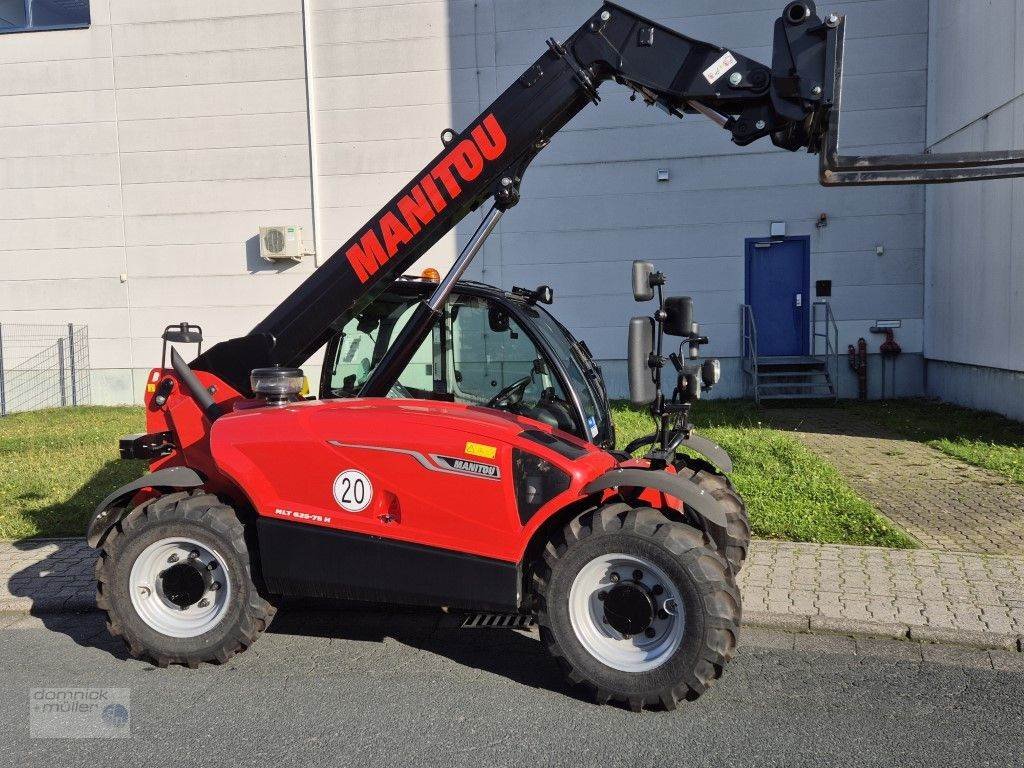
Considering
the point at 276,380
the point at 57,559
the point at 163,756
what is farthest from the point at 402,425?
the point at 57,559

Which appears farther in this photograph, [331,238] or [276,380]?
[331,238]

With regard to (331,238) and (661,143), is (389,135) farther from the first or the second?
(661,143)

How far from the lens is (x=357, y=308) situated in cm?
527

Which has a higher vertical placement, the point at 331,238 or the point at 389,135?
the point at 389,135

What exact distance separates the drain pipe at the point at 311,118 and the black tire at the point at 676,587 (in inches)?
544

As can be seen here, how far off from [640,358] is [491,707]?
5.93 ft

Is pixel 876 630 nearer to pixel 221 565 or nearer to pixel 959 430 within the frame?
pixel 221 565

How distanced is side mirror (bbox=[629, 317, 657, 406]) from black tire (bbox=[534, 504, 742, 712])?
571 mm

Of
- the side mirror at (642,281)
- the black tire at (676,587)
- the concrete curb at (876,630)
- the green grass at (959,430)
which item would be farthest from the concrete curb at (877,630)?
the green grass at (959,430)

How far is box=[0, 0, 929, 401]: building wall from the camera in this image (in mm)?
15875

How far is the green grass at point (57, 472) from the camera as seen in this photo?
7.66 metres

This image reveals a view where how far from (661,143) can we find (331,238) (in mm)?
6696

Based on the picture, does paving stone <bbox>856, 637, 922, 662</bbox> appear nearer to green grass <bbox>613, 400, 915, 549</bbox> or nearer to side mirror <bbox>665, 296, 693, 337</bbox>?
green grass <bbox>613, 400, 915, 549</bbox>

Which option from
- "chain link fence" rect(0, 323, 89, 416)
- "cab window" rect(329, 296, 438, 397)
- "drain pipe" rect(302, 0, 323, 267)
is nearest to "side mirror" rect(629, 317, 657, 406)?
"cab window" rect(329, 296, 438, 397)
